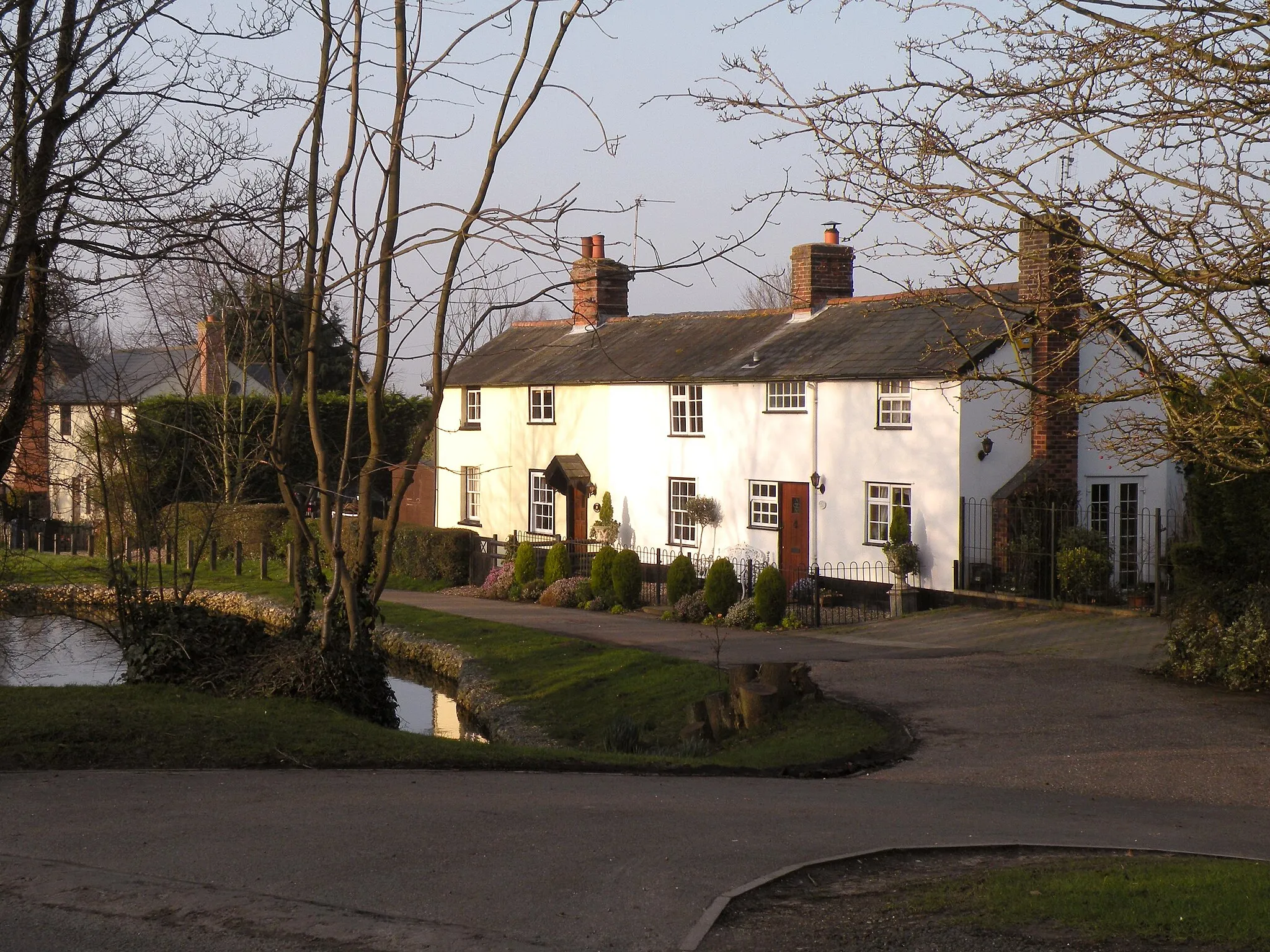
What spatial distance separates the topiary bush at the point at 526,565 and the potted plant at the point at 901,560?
29.2 ft

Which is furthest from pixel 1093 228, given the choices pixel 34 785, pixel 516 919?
pixel 34 785

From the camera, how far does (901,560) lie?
79.4 ft

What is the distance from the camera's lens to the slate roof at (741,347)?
80.8ft

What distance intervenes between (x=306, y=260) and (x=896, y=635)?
495 inches

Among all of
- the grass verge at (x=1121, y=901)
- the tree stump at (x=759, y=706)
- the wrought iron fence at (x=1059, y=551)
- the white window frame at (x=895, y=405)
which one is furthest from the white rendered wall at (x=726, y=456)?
the grass verge at (x=1121, y=901)

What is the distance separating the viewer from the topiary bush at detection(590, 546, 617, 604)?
27469mm

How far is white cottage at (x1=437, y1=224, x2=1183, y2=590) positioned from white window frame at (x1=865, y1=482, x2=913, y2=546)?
0.04 metres

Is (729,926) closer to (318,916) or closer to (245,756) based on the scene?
(318,916)

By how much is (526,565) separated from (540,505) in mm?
4156

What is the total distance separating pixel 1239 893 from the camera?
6.27 m

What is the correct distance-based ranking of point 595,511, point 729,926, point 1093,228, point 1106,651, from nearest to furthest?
point 729,926 < point 1093,228 < point 1106,651 < point 595,511

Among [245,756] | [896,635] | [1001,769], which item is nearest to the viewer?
[245,756]

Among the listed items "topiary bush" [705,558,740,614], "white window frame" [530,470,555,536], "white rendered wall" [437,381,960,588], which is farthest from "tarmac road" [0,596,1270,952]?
"white window frame" [530,470,555,536]

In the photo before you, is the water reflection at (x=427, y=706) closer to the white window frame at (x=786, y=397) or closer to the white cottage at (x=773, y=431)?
the white cottage at (x=773, y=431)
